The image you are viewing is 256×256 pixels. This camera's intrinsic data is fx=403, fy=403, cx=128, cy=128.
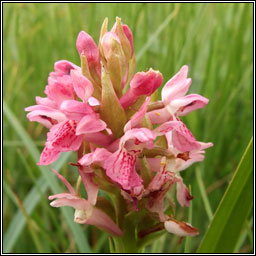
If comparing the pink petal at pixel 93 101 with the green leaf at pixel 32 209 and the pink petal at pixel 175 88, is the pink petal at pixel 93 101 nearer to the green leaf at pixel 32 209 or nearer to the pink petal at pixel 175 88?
the pink petal at pixel 175 88

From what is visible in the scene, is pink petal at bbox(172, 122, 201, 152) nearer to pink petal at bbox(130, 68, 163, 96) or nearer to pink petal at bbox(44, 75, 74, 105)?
pink petal at bbox(130, 68, 163, 96)

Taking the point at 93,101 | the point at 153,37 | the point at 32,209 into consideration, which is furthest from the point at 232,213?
the point at 153,37

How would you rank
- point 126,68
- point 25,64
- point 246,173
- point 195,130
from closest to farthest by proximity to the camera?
point 246,173, point 126,68, point 195,130, point 25,64

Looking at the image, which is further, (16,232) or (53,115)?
(16,232)

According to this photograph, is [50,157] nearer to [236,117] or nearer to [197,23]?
[197,23]

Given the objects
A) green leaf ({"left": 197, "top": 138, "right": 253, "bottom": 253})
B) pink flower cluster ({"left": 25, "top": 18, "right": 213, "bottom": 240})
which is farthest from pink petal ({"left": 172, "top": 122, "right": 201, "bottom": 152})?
green leaf ({"left": 197, "top": 138, "right": 253, "bottom": 253})

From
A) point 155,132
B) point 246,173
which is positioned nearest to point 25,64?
point 155,132

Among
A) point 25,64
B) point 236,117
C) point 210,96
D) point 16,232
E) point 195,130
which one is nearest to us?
point 16,232
